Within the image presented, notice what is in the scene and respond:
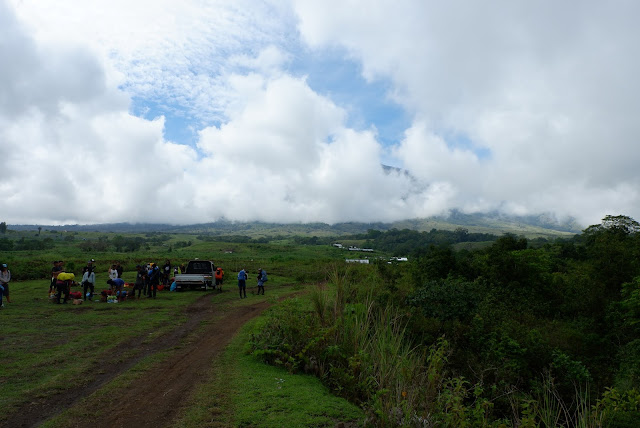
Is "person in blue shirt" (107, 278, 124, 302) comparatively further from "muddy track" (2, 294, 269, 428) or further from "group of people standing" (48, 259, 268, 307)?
"muddy track" (2, 294, 269, 428)

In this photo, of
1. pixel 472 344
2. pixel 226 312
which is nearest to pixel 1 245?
pixel 226 312

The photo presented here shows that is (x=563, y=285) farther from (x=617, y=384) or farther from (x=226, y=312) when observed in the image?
(x=226, y=312)

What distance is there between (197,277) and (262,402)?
720 inches

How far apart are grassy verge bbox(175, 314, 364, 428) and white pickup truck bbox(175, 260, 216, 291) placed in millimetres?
15771

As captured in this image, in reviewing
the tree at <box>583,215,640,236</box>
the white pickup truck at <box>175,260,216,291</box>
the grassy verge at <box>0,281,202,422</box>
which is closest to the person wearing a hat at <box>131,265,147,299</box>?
the grassy verge at <box>0,281,202,422</box>

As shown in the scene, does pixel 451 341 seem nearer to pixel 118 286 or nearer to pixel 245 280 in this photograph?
pixel 245 280

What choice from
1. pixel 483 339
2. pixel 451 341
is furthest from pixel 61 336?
pixel 483 339

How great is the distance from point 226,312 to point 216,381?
8.95m

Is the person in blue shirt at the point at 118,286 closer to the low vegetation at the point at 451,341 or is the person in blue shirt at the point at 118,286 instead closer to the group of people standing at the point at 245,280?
the low vegetation at the point at 451,341

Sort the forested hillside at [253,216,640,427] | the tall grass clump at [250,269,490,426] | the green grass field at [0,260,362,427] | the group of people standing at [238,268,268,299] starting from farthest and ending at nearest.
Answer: the group of people standing at [238,268,268,299] < the green grass field at [0,260,362,427] < the forested hillside at [253,216,640,427] < the tall grass clump at [250,269,490,426]

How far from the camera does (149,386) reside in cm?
725

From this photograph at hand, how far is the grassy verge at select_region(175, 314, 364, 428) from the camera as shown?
594cm

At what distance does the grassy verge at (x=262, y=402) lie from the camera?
5.94 meters

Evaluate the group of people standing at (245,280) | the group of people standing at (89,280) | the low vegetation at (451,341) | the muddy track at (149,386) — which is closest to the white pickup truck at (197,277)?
the group of people standing at (89,280)
